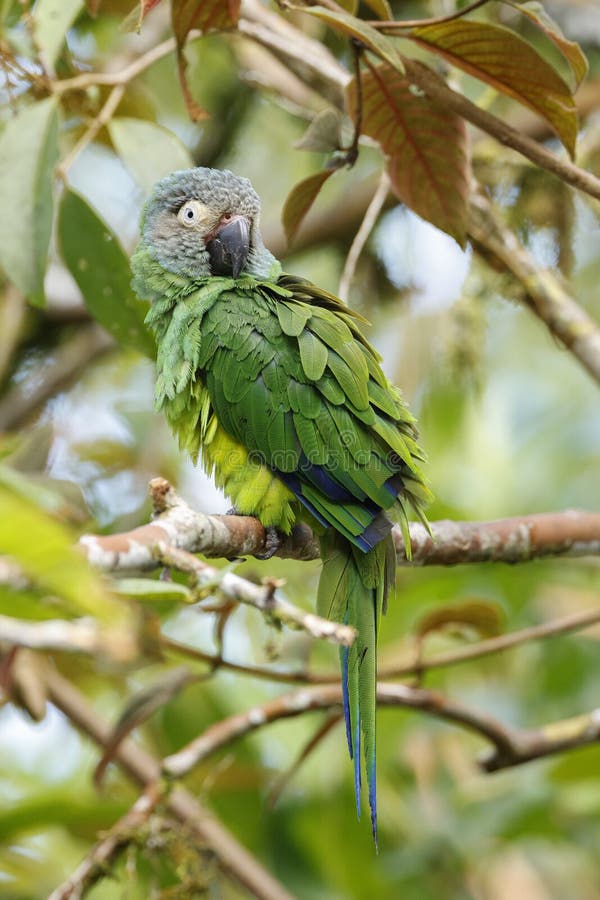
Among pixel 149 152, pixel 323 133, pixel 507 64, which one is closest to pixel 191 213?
pixel 149 152

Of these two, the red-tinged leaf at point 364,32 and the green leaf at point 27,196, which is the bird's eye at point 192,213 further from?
the red-tinged leaf at point 364,32

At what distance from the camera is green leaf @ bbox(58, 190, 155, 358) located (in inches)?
99.8

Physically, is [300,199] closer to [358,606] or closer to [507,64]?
[507,64]

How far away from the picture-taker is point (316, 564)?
338cm

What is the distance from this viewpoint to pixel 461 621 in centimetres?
254

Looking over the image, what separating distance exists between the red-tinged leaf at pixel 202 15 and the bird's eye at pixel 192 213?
0.73 metres

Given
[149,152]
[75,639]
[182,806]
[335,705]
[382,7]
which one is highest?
[382,7]

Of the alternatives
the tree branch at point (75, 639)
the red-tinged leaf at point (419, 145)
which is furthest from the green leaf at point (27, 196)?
the tree branch at point (75, 639)

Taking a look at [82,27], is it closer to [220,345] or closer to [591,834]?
[220,345]

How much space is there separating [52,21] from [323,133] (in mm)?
728

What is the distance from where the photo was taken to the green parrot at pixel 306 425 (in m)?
2.17

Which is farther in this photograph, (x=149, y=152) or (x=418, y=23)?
(x=149, y=152)

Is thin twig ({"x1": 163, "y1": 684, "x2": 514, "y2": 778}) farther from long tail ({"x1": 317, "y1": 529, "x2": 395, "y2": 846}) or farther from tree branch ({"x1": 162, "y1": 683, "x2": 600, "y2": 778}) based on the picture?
long tail ({"x1": 317, "y1": 529, "x2": 395, "y2": 846})

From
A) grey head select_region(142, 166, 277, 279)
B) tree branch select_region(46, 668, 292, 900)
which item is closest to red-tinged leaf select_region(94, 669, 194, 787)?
tree branch select_region(46, 668, 292, 900)
